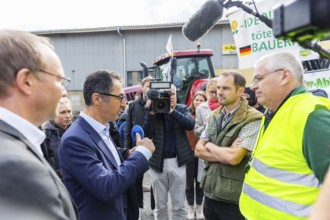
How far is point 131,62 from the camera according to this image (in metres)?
20.0

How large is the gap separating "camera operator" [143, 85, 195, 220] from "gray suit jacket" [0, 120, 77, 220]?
2.85 meters

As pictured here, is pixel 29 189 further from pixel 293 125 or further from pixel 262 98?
pixel 262 98

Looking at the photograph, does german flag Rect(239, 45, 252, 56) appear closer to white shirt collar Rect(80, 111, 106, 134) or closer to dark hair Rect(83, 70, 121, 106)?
dark hair Rect(83, 70, 121, 106)

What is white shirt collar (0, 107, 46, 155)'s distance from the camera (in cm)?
115

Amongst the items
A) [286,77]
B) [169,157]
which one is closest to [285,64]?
[286,77]

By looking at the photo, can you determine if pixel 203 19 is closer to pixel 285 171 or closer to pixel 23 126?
pixel 285 171

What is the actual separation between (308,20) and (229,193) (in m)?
2.29

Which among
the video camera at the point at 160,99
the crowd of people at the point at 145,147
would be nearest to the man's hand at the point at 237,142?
the crowd of people at the point at 145,147

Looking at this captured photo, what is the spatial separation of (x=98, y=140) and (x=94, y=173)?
0.26 metres

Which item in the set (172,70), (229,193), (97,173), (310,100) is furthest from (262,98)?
(172,70)

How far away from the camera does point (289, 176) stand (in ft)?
5.84

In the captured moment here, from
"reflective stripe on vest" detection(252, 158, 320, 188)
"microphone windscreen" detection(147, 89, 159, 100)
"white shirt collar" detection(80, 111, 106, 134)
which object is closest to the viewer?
"reflective stripe on vest" detection(252, 158, 320, 188)

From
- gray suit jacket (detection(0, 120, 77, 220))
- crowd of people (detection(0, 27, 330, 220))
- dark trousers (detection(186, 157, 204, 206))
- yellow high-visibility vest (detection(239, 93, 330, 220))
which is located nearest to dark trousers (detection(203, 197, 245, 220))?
crowd of people (detection(0, 27, 330, 220))

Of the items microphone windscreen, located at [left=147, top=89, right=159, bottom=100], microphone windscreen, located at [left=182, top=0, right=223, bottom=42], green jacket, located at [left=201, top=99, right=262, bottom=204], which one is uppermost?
microphone windscreen, located at [left=182, top=0, right=223, bottom=42]
